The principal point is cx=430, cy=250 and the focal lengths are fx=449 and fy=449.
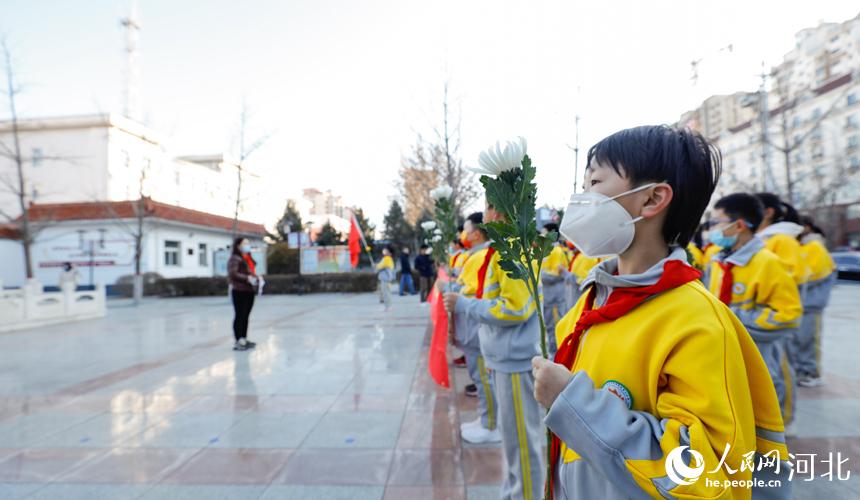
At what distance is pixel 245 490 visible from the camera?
301 cm

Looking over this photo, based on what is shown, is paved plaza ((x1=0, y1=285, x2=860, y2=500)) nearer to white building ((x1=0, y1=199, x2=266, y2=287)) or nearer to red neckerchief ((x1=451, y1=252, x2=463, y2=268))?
red neckerchief ((x1=451, y1=252, x2=463, y2=268))

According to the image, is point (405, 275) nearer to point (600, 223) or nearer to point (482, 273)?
point (482, 273)

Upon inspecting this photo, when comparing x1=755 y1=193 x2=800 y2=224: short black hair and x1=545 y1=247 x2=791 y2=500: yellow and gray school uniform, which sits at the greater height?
x1=755 y1=193 x2=800 y2=224: short black hair

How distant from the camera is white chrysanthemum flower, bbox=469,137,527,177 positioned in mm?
1456

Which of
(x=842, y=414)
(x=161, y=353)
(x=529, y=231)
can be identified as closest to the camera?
(x=529, y=231)

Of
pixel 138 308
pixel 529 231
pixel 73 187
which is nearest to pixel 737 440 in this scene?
pixel 529 231

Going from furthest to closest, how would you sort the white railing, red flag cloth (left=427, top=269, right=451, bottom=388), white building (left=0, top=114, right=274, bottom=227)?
white building (left=0, top=114, right=274, bottom=227) → the white railing → red flag cloth (left=427, top=269, right=451, bottom=388)

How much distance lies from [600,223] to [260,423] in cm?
402

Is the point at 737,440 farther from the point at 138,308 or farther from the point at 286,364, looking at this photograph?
the point at 138,308

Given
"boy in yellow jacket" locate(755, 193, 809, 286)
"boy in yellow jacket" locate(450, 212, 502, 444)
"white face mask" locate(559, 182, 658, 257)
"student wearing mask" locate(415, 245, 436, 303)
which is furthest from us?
"student wearing mask" locate(415, 245, 436, 303)

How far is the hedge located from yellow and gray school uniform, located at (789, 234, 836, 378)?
55.5 feet

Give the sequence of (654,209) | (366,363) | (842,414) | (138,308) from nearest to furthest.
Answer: (654,209) < (842,414) < (366,363) < (138,308)

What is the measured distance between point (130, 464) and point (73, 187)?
108 ft

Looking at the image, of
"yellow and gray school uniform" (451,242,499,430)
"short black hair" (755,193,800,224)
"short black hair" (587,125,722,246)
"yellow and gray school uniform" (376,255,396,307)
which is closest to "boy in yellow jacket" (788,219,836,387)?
"short black hair" (755,193,800,224)
